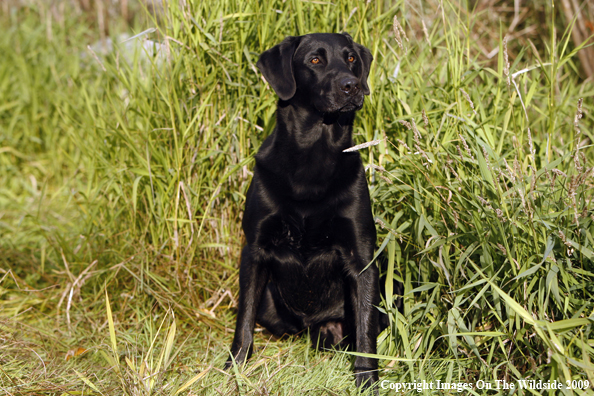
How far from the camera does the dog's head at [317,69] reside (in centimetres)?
208

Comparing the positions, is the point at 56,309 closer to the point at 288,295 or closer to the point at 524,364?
the point at 288,295

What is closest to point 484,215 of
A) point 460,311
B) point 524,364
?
point 460,311

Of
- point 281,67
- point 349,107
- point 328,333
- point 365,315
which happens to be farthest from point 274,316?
point 281,67

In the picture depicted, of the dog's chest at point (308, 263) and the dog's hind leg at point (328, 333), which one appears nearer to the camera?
the dog's chest at point (308, 263)

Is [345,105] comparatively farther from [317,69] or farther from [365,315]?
[365,315]

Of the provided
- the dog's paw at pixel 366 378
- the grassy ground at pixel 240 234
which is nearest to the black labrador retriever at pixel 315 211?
the dog's paw at pixel 366 378

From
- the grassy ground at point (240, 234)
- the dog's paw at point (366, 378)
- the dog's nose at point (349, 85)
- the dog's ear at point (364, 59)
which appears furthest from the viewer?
the dog's ear at point (364, 59)

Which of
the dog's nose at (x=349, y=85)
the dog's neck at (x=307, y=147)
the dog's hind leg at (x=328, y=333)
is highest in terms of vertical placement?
the dog's nose at (x=349, y=85)

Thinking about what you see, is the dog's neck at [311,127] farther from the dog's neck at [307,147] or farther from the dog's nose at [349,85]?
the dog's nose at [349,85]

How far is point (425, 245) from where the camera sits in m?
2.08

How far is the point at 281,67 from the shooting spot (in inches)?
85.5

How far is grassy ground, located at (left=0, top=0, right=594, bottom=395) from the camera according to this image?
1.75 metres

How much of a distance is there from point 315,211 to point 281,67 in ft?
2.12

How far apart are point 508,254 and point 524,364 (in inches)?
16.4
